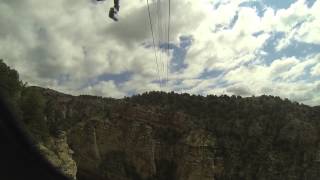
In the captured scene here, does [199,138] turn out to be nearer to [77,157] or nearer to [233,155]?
[233,155]

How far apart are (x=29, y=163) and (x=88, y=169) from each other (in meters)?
91.7

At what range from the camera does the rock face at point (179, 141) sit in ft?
305

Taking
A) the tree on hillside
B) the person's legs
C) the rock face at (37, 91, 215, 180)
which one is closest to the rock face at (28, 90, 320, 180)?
the rock face at (37, 91, 215, 180)

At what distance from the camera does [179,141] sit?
97.5m

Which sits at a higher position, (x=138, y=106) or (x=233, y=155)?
(x=138, y=106)

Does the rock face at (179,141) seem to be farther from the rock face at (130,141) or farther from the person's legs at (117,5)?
the person's legs at (117,5)

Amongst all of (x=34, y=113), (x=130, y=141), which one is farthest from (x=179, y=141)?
(x=34, y=113)

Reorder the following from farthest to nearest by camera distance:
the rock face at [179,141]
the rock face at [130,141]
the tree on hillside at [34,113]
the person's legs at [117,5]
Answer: the rock face at [130,141] → the rock face at [179,141] → the tree on hillside at [34,113] → the person's legs at [117,5]

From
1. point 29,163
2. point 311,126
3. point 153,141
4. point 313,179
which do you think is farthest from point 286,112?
point 29,163

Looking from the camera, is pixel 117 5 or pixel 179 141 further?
pixel 179 141

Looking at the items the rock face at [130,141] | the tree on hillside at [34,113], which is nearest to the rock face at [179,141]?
the rock face at [130,141]

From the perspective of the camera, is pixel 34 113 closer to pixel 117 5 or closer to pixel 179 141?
pixel 117 5

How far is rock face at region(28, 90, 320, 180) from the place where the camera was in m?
92.9

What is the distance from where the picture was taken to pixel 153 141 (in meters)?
99.1
